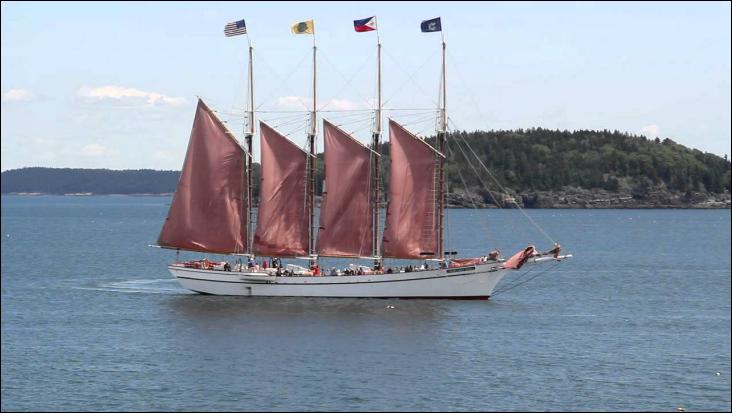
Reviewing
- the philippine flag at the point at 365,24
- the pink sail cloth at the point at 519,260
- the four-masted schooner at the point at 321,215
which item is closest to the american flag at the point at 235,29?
the four-masted schooner at the point at 321,215

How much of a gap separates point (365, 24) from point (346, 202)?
12306mm

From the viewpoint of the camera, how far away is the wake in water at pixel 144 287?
88062mm

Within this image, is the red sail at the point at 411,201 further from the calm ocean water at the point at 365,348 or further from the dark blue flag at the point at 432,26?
the dark blue flag at the point at 432,26

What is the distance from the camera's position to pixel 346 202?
8081cm

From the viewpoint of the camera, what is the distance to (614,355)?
60.1 meters

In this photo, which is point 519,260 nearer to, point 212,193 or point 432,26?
point 432,26

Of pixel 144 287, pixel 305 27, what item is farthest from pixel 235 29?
pixel 144 287

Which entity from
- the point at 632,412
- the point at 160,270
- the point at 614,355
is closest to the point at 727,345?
the point at 614,355

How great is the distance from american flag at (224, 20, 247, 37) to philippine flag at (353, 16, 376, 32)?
25.7 feet

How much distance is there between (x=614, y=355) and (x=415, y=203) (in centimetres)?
2368

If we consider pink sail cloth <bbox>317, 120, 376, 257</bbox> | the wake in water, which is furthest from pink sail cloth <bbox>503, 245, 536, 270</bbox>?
the wake in water

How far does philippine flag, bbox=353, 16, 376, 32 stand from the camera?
8062 centimetres

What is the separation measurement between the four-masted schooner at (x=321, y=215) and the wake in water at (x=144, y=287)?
18.2ft

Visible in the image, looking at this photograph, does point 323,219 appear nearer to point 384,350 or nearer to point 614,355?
point 384,350
